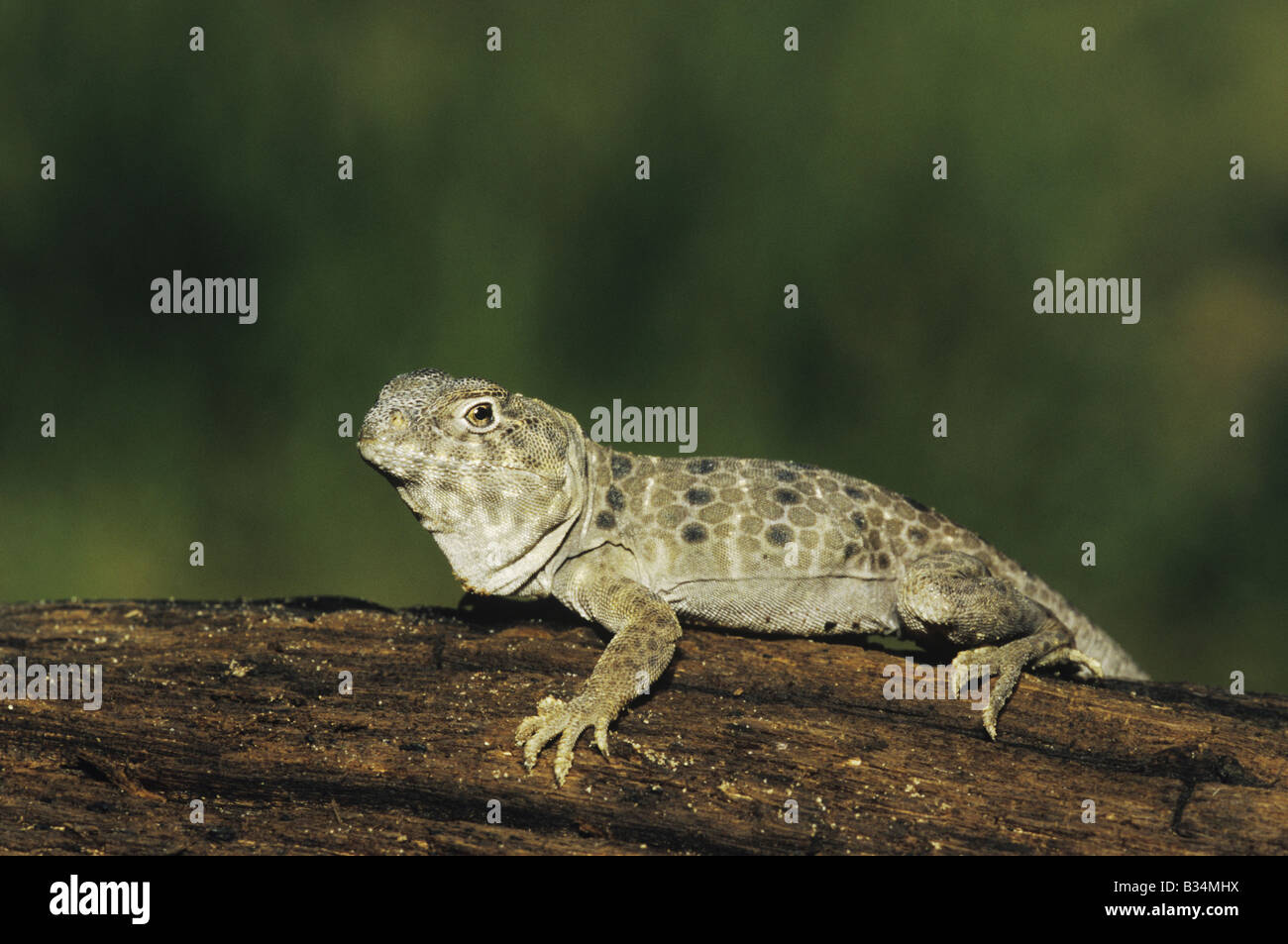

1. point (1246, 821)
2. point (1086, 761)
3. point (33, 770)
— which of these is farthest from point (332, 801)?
point (1246, 821)

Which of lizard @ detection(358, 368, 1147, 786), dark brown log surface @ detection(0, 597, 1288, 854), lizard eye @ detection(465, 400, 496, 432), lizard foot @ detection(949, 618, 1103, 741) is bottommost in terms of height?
dark brown log surface @ detection(0, 597, 1288, 854)

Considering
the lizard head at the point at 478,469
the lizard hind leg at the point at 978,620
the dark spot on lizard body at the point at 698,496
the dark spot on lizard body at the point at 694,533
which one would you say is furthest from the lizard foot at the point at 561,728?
the lizard hind leg at the point at 978,620

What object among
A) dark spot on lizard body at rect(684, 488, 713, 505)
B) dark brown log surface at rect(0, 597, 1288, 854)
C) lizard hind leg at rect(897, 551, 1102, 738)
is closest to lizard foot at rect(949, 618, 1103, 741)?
lizard hind leg at rect(897, 551, 1102, 738)

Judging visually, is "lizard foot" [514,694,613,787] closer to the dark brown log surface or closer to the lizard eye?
the dark brown log surface

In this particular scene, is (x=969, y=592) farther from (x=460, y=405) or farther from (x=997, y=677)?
(x=460, y=405)

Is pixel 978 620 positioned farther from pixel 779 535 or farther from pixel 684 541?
pixel 684 541

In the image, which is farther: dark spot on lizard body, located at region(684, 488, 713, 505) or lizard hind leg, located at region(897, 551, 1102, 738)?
dark spot on lizard body, located at region(684, 488, 713, 505)

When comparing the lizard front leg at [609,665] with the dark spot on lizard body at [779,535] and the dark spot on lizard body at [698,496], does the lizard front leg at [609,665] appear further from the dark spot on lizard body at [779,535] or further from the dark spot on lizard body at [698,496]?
the dark spot on lizard body at [779,535]
